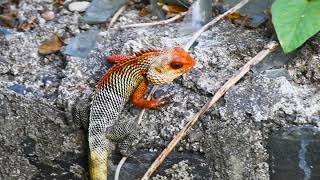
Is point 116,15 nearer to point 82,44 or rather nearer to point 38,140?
point 82,44

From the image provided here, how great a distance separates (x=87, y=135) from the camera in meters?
3.17

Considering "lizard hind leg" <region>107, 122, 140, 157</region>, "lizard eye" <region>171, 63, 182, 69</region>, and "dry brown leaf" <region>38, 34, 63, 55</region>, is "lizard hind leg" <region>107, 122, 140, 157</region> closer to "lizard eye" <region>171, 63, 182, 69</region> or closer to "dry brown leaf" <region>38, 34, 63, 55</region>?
"lizard eye" <region>171, 63, 182, 69</region>

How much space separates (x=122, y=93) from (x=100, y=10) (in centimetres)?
52

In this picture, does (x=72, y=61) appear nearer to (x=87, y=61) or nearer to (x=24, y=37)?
(x=87, y=61)

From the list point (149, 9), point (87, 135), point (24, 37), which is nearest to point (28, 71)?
point (24, 37)

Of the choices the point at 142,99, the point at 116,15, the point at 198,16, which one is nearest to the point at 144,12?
the point at 116,15

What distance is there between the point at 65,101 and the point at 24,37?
478 millimetres

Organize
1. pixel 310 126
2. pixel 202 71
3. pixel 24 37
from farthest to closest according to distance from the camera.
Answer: pixel 24 37, pixel 202 71, pixel 310 126

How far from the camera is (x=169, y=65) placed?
9.96 ft

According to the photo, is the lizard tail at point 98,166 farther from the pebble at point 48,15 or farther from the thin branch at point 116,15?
the pebble at point 48,15

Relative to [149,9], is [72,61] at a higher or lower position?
lower

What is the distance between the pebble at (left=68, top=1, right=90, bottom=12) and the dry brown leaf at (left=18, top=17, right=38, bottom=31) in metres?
0.19

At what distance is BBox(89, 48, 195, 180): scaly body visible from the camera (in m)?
3.03

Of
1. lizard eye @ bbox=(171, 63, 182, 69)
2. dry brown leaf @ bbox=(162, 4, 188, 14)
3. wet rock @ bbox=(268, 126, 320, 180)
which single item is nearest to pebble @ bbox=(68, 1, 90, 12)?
dry brown leaf @ bbox=(162, 4, 188, 14)
